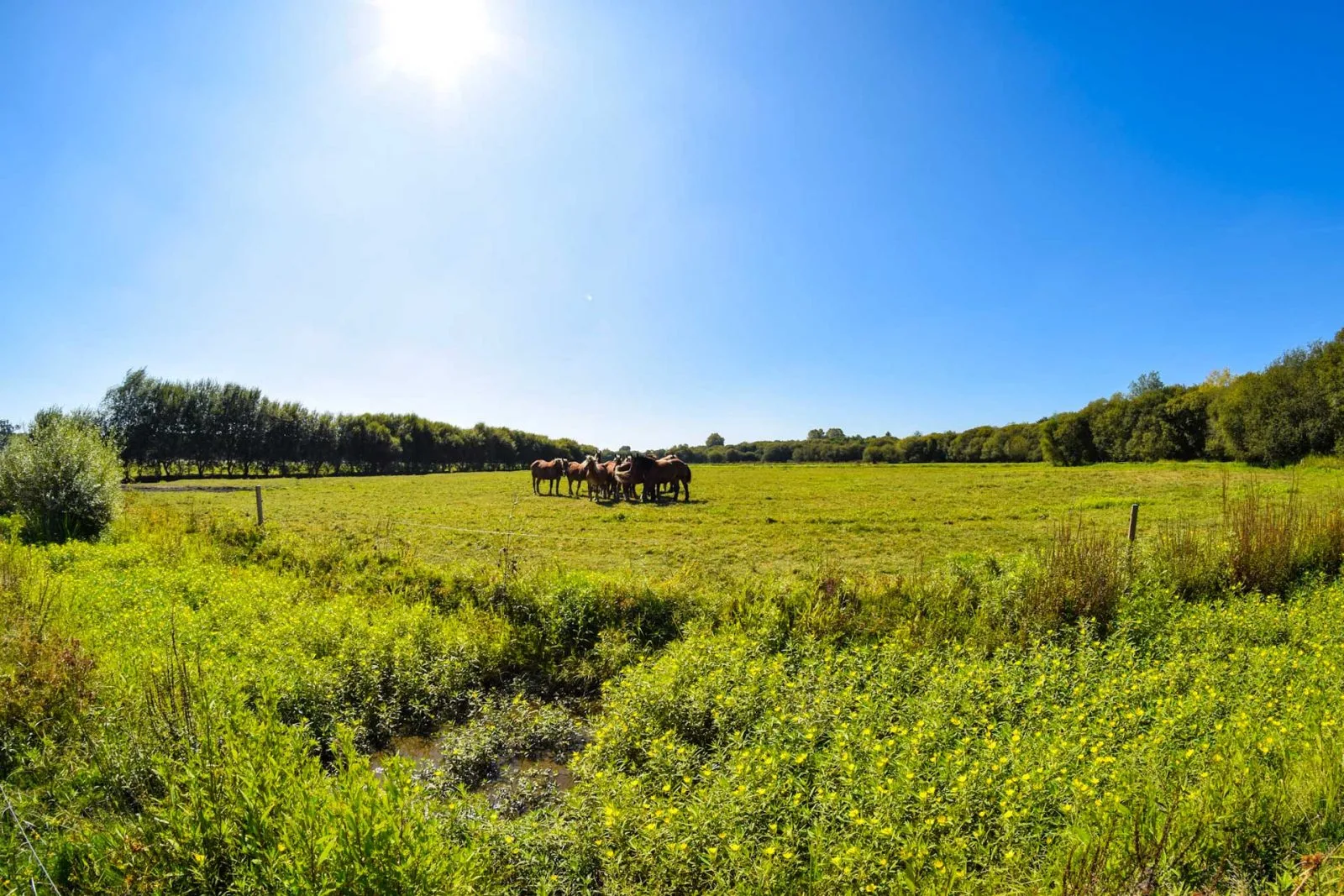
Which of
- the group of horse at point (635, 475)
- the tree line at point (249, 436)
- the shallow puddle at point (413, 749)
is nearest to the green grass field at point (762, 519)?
the group of horse at point (635, 475)

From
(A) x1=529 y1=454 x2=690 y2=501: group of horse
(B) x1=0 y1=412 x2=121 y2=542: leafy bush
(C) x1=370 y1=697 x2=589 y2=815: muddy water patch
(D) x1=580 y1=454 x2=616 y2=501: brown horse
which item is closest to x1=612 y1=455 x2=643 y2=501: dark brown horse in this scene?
(A) x1=529 y1=454 x2=690 y2=501: group of horse

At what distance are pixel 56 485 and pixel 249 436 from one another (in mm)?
68601

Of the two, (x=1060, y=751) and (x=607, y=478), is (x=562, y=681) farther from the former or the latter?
(x=607, y=478)

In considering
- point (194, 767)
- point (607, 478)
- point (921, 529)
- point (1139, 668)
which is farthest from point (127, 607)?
point (607, 478)

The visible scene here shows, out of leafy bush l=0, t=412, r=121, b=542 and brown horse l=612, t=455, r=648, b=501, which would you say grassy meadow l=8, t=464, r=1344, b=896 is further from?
brown horse l=612, t=455, r=648, b=501

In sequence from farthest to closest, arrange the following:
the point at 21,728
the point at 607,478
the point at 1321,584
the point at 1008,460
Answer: the point at 1008,460 → the point at 607,478 → the point at 1321,584 → the point at 21,728

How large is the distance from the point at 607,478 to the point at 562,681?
2274 centimetres

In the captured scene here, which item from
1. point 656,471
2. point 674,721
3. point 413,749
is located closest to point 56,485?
point 413,749

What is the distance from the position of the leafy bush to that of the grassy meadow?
5.62 ft

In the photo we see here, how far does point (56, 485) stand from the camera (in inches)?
537

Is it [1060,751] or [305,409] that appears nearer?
[1060,751]

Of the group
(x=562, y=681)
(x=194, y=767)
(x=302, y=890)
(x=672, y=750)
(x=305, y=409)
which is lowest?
(x=562, y=681)

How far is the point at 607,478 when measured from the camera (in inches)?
1205

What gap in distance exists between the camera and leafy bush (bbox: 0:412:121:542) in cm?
1348
